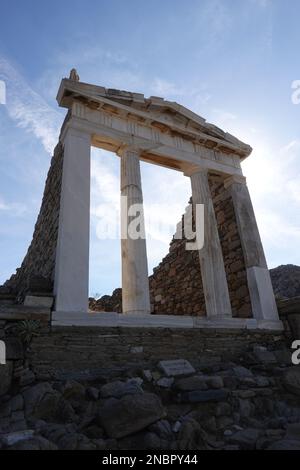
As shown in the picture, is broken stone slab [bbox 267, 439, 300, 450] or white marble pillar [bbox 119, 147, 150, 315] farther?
white marble pillar [bbox 119, 147, 150, 315]

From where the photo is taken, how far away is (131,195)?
249 inches

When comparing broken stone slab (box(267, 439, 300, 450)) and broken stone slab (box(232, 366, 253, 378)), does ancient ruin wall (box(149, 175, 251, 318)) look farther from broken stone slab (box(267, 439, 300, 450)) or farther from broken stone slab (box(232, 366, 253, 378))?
broken stone slab (box(267, 439, 300, 450))

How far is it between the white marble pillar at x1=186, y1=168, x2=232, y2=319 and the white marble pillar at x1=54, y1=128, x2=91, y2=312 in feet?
8.48

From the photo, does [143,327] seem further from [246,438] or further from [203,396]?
[246,438]

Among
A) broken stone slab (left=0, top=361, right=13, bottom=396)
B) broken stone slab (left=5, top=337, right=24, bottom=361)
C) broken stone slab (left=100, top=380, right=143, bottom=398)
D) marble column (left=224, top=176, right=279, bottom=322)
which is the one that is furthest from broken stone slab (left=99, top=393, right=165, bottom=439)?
marble column (left=224, top=176, right=279, bottom=322)

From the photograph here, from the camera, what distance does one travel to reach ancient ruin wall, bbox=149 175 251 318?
7.41 m

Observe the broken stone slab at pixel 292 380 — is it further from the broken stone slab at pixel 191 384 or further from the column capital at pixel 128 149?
the column capital at pixel 128 149

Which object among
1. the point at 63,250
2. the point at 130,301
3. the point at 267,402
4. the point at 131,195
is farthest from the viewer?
the point at 131,195

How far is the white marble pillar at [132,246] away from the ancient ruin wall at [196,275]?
2.67 meters

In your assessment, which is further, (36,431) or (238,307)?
(238,307)

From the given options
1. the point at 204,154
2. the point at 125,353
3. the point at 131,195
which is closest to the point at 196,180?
the point at 204,154

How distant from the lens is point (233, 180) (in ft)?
27.2
